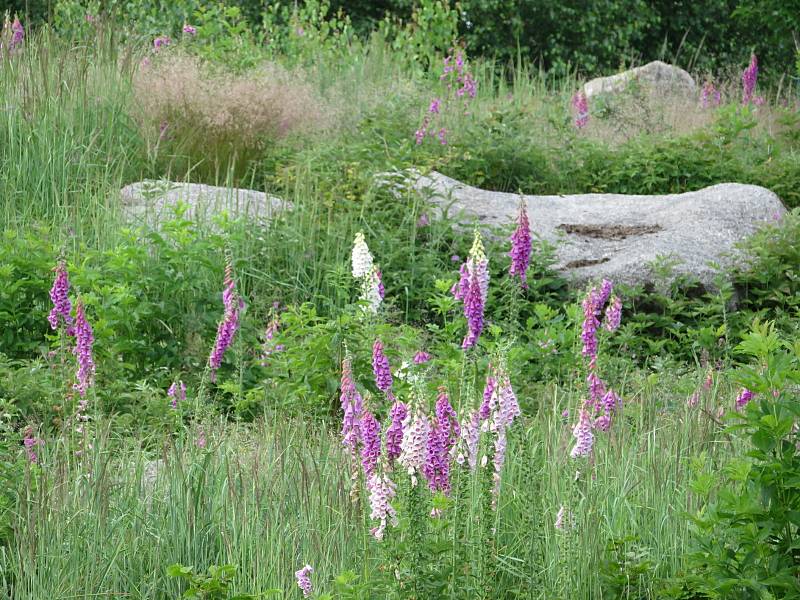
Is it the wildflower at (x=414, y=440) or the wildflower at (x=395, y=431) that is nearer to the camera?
the wildflower at (x=414, y=440)

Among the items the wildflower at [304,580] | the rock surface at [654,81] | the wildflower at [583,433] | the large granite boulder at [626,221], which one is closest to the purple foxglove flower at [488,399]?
the wildflower at [583,433]

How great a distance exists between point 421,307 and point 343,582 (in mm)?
4477

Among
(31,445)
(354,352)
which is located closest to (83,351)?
(31,445)

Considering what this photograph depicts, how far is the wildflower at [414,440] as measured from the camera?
269 centimetres

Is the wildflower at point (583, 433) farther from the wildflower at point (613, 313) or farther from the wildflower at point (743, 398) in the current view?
the wildflower at point (613, 313)

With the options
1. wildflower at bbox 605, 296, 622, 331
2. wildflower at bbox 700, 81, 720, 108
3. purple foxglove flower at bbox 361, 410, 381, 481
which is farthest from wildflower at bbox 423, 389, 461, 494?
wildflower at bbox 700, 81, 720, 108

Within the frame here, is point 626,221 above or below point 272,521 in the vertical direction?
below

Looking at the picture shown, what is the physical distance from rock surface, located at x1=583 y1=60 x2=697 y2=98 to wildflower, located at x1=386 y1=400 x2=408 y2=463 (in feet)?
35.0

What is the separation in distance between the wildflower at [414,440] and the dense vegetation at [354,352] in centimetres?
2

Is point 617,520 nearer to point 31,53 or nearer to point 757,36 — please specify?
point 31,53

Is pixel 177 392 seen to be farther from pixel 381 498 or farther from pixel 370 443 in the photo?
pixel 381 498

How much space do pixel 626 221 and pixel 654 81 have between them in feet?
23.2

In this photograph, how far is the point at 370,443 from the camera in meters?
2.98

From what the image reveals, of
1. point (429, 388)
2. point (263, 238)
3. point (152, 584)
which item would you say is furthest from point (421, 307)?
point (152, 584)
